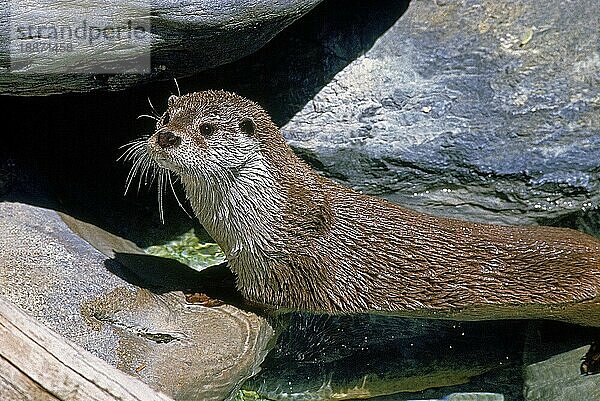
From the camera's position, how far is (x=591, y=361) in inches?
153

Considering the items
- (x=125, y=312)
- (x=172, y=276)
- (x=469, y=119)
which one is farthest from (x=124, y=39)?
(x=469, y=119)

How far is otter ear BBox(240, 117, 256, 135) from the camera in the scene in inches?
149

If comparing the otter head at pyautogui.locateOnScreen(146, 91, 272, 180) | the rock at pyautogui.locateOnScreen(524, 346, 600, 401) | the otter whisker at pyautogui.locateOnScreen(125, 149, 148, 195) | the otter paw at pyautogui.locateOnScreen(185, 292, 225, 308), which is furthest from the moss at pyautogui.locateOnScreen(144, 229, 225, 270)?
the rock at pyautogui.locateOnScreen(524, 346, 600, 401)

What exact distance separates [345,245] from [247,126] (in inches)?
25.5

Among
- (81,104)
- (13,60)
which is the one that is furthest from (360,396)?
(81,104)

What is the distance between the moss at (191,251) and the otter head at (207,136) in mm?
920

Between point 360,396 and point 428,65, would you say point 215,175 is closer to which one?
point 360,396

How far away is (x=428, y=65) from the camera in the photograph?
4.60 meters

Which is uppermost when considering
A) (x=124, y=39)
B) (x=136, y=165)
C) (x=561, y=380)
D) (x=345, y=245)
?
(x=124, y=39)

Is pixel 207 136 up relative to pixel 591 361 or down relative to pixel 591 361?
up

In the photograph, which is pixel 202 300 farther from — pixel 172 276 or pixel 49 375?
pixel 49 375

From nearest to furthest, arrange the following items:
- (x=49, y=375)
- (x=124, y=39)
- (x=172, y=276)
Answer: (x=49, y=375), (x=124, y=39), (x=172, y=276)

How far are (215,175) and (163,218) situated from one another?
3.86 ft

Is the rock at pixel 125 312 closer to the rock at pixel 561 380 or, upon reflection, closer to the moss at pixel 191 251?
the moss at pixel 191 251
